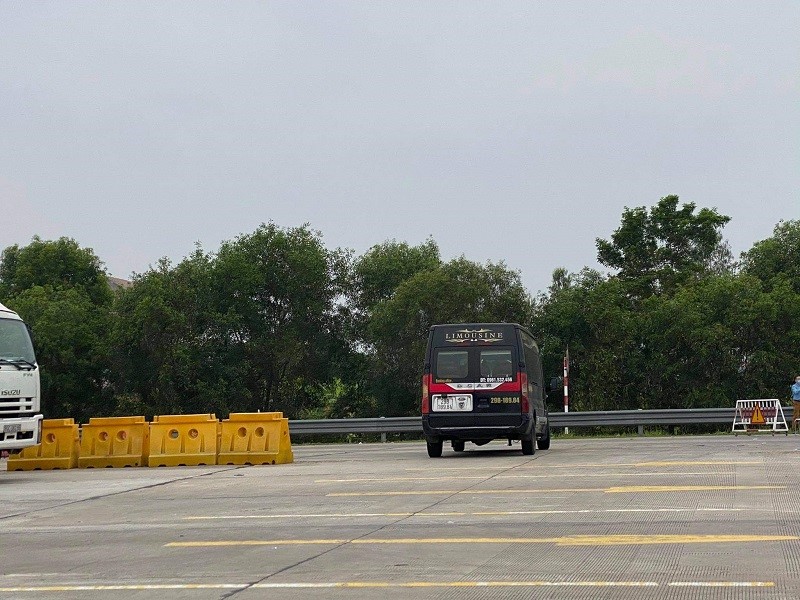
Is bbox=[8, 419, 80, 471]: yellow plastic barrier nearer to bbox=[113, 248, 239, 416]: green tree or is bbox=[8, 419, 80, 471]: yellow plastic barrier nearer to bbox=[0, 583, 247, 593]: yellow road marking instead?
bbox=[0, 583, 247, 593]: yellow road marking

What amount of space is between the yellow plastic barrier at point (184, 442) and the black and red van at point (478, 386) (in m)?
3.99

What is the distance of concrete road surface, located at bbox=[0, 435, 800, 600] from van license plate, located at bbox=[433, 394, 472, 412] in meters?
2.69

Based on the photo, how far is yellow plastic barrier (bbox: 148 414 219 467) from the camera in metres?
20.8

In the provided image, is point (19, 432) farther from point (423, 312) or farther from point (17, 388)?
point (423, 312)

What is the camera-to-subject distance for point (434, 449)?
71.4 feet

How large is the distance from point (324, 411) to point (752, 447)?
1473 inches

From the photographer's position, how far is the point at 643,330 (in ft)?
166

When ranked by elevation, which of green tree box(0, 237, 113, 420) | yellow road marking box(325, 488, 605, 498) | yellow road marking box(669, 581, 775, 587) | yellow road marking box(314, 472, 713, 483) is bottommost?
yellow road marking box(669, 581, 775, 587)

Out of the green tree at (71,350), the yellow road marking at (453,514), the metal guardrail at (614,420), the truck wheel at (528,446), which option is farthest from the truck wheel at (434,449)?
the green tree at (71,350)

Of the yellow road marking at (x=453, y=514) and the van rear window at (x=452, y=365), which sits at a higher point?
the van rear window at (x=452, y=365)

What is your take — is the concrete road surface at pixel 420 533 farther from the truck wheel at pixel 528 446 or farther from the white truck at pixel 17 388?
the truck wheel at pixel 528 446

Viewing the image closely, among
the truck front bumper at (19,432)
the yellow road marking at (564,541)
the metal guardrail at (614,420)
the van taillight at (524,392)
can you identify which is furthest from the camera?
the metal guardrail at (614,420)

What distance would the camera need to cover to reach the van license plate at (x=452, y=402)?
20781 mm

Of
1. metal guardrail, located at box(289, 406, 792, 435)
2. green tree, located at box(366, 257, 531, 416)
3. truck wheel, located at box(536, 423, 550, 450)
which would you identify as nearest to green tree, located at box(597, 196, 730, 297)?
green tree, located at box(366, 257, 531, 416)
